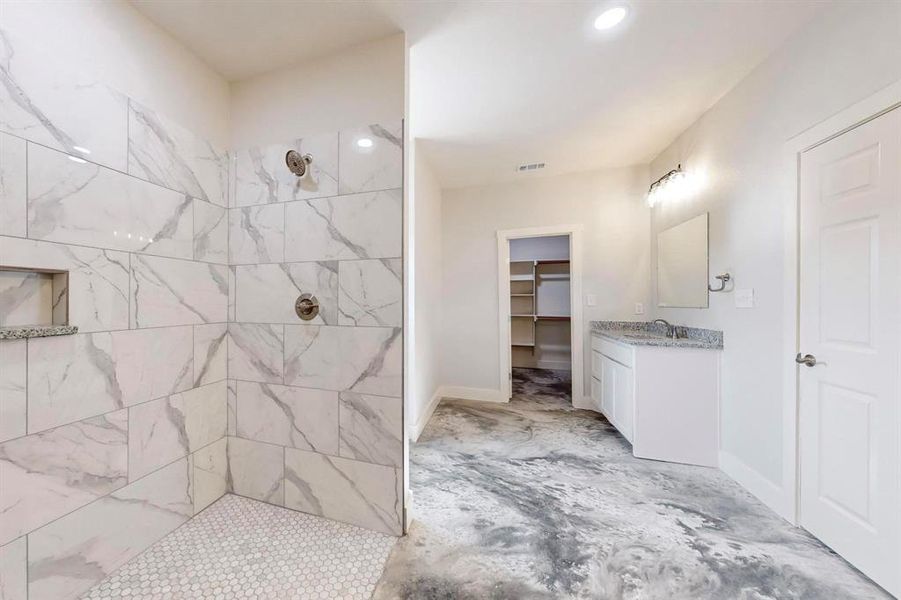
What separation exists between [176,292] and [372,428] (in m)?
1.21

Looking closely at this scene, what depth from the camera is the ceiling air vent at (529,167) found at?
3092 mm

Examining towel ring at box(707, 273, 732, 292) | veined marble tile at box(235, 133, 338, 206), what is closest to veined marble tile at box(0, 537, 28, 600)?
veined marble tile at box(235, 133, 338, 206)

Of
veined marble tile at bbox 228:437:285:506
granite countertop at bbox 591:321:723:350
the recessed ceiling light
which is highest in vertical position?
the recessed ceiling light

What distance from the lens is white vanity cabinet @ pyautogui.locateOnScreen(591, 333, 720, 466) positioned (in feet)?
7.04

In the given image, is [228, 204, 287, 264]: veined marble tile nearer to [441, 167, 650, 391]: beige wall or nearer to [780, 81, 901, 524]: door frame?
[441, 167, 650, 391]: beige wall

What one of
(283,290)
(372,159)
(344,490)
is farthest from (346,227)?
(344,490)

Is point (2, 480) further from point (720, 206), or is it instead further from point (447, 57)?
point (720, 206)

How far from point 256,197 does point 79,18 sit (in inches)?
32.9

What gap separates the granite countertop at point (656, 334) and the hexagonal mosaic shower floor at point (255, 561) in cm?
219

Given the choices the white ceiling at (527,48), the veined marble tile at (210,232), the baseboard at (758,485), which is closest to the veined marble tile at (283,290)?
the veined marble tile at (210,232)

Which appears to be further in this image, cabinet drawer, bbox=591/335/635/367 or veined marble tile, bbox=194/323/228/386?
cabinet drawer, bbox=591/335/635/367

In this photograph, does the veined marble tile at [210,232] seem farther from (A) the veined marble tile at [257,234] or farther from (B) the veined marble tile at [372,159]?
(B) the veined marble tile at [372,159]

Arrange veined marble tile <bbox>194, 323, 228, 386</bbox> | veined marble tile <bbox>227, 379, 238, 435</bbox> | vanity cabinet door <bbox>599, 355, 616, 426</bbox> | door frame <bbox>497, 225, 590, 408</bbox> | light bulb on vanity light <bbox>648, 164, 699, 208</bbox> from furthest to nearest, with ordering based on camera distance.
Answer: door frame <bbox>497, 225, 590, 408</bbox>, vanity cabinet door <bbox>599, 355, 616, 426</bbox>, light bulb on vanity light <bbox>648, 164, 699, 208</bbox>, veined marble tile <bbox>227, 379, 238, 435</bbox>, veined marble tile <bbox>194, 323, 228, 386</bbox>

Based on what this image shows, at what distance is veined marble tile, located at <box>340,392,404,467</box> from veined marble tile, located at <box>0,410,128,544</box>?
917 millimetres
